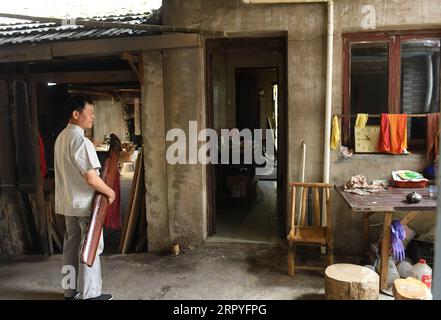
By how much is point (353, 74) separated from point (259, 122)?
9086 millimetres

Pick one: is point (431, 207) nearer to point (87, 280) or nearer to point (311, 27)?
point (311, 27)

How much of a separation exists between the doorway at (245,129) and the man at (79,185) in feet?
7.65

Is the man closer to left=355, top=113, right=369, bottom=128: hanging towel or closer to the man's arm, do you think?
the man's arm

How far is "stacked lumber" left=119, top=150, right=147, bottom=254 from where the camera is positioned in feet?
21.5

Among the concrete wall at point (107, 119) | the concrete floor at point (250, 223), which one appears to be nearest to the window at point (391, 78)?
the concrete floor at point (250, 223)

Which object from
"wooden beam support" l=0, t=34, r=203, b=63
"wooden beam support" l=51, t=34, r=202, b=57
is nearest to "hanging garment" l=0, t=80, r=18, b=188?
"wooden beam support" l=0, t=34, r=203, b=63

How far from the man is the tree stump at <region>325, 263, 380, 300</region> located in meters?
2.55

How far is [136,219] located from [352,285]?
3.79m

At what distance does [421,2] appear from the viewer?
5414 millimetres

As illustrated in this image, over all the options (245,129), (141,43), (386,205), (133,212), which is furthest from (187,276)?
(245,129)

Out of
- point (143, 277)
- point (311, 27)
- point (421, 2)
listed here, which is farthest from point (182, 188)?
point (421, 2)

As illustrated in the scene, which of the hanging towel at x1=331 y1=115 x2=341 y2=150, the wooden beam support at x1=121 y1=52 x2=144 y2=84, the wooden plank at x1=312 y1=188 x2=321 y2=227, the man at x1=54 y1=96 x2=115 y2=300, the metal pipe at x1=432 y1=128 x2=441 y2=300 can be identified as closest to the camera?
the metal pipe at x1=432 y1=128 x2=441 y2=300

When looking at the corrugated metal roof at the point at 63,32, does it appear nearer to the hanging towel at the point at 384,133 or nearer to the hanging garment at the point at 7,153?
the hanging garment at the point at 7,153
